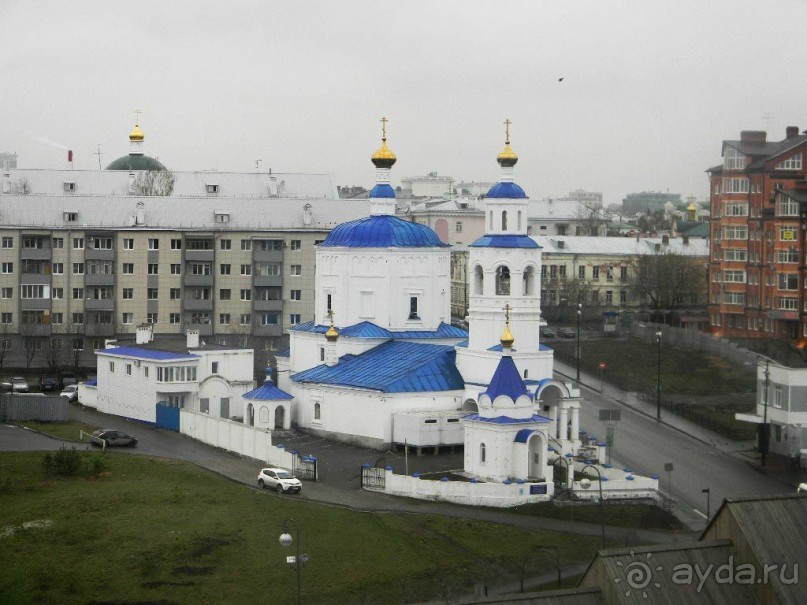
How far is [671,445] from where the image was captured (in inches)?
2339

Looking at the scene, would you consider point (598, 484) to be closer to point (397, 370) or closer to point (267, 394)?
point (397, 370)

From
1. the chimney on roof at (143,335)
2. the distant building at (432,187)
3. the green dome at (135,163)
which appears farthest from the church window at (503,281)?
the distant building at (432,187)

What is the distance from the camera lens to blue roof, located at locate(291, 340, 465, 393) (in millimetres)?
58969

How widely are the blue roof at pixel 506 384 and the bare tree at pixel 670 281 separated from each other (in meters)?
45.3

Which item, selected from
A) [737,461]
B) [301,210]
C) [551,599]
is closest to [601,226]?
[301,210]

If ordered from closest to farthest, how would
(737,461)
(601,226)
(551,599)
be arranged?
(551,599)
(737,461)
(601,226)

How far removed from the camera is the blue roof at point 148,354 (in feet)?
216

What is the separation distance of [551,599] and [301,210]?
57.7 meters

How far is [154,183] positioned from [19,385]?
22.3 m

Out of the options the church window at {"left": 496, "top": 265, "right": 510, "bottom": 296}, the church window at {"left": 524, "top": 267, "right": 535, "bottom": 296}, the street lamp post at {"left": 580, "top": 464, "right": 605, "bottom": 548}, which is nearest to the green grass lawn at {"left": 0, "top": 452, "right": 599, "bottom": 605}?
the street lamp post at {"left": 580, "top": 464, "right": 605, "bottom": 548}

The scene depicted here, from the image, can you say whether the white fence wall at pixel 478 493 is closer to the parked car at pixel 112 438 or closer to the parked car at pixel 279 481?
the parked car at pixel 279 481

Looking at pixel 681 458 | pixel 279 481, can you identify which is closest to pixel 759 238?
pixel 681 458

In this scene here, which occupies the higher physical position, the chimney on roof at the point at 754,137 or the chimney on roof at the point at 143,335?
the chimney on roof at the point at 754,137

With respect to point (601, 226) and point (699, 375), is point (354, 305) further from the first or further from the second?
point (601, 226)
